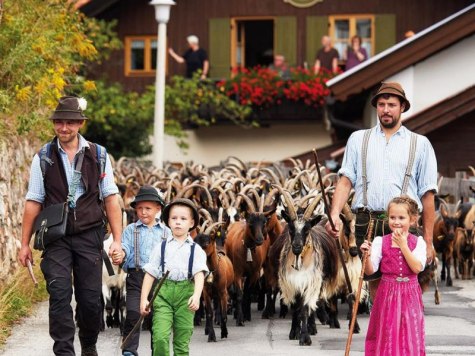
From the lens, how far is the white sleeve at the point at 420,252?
1142 centimetres

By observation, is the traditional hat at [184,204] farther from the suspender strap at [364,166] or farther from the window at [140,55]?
the window at [140,55]

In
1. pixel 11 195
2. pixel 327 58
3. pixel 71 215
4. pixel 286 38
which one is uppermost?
pixel 286 38

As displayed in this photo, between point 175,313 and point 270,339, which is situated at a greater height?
point 175,313

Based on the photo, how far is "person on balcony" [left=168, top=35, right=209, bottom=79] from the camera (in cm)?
3950

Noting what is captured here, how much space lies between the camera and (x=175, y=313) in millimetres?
12016

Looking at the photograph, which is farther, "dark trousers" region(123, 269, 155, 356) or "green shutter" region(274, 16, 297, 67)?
"green shutter" region(274, 16, 297, 67)

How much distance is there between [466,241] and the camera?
22125 millimetres

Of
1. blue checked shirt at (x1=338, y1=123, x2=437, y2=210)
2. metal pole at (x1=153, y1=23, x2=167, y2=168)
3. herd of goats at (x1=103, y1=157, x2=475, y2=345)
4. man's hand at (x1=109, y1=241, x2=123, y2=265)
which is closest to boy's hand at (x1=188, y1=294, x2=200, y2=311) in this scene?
man's hand at (x1=109, y1=241, x2=123, y2=265)

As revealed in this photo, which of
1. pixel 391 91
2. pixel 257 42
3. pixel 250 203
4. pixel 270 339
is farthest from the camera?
pixel 257 42

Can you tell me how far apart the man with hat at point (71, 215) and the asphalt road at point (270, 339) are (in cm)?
202

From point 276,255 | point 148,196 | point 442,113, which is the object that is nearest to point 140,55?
point 442,113

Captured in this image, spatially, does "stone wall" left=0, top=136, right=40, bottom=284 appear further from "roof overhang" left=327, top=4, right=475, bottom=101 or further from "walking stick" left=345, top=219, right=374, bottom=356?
"roof overhang" left=327, top=4, right=475, bottom=101

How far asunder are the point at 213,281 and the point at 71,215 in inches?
170

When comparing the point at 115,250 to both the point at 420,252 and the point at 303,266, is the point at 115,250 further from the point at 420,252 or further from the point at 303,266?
the point at 303,266
